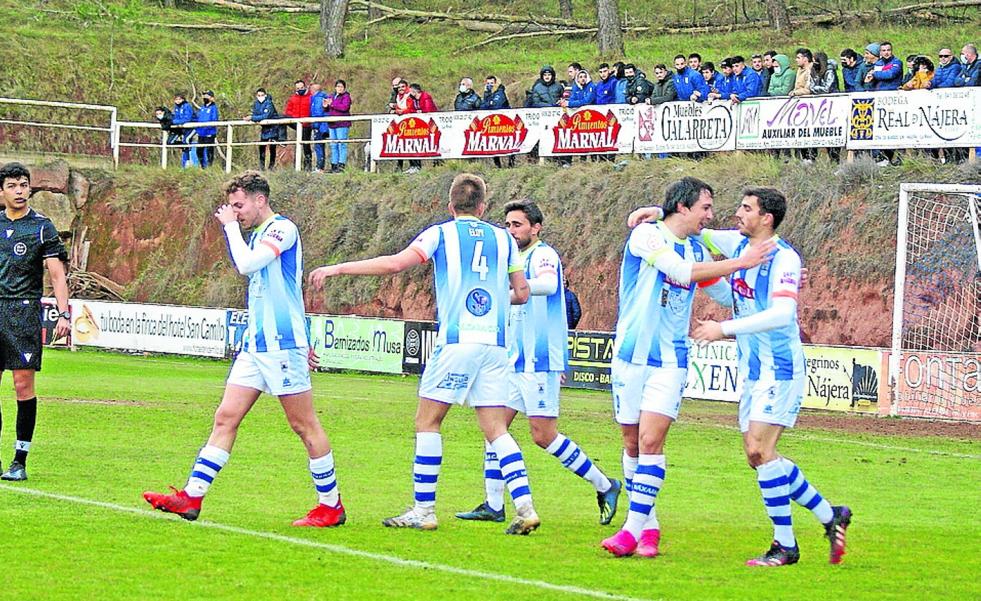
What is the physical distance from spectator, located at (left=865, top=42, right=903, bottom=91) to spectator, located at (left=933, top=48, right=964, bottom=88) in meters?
0.84

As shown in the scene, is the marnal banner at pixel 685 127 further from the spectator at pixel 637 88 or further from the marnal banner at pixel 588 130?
the marnal banner at pixel 588 130

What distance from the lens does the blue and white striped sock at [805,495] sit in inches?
363

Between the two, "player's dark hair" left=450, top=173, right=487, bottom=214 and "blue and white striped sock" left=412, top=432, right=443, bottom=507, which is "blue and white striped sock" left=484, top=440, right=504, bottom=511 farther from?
"player's dark hair" left=450, top=173, right=487, bottom=214

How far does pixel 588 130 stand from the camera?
101 feet

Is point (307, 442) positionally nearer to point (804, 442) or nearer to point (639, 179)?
point (804, 442)

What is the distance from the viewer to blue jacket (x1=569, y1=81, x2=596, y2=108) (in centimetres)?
3005

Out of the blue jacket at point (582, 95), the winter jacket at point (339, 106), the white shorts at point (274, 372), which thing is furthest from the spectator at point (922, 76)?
the white shorts at point (274, 372)

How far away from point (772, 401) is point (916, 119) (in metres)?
17.6

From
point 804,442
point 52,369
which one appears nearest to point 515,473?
point 804,442

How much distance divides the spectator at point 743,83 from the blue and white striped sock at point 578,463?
693 inches

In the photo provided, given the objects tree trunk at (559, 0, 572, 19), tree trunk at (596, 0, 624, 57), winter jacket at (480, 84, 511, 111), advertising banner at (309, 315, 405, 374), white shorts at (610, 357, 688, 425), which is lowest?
advertising banner at (309, 315, 405, 374)

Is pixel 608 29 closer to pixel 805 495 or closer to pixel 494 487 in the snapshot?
pixel 494 487

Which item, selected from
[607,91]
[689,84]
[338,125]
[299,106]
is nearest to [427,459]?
[689,84]

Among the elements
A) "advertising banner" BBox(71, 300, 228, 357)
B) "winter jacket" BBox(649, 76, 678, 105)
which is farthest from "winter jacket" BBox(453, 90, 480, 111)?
"advertising banner" BBox(71, 300, 228, 357)
